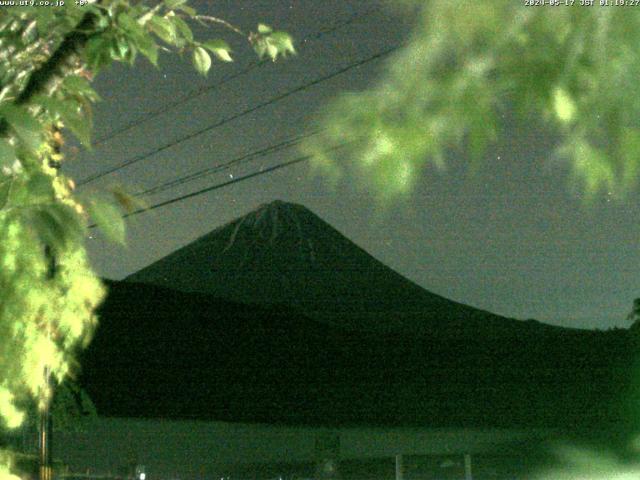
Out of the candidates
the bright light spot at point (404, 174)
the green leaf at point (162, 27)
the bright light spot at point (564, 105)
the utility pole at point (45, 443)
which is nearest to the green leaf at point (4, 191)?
the green leaf at point (162, 27)

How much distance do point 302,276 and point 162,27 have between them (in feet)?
123

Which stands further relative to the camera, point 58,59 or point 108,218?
point 58,59

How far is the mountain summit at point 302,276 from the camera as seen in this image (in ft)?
113

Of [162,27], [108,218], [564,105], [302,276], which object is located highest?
[302,276]

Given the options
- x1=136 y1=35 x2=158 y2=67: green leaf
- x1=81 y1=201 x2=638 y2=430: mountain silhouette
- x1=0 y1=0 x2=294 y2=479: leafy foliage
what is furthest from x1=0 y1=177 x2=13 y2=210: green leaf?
x1=81 y1=201 x2=638 y2=430: mountain silhouette

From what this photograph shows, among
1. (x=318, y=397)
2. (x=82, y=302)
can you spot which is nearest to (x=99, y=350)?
(x=318, y=397)

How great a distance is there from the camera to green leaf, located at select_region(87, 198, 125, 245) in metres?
1.96

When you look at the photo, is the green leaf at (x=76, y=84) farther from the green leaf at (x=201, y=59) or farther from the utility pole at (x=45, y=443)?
the utility pole at (x=45, y=443)

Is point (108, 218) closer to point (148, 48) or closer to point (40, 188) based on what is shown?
point (40, 188)

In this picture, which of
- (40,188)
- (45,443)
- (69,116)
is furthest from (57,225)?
(45,443)

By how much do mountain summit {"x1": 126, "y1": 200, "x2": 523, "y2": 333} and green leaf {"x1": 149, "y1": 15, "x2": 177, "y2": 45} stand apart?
2857 cm

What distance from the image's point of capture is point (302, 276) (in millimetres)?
40531

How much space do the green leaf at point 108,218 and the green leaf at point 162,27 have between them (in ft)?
4.17

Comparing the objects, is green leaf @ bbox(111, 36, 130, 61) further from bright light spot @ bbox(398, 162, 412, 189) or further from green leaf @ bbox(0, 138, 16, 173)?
bright light spot @ bbox(398, 162, 412, 189)
